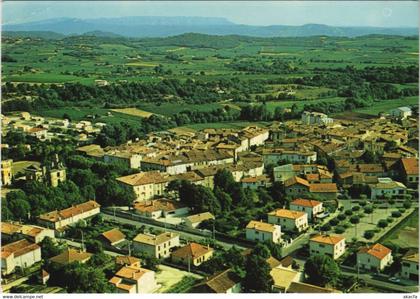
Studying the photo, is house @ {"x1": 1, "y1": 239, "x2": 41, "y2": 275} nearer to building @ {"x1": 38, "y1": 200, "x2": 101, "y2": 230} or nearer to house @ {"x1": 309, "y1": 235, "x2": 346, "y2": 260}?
building @ {"x1": 38, "y1": 200, "x2": 101, "y2": 230}

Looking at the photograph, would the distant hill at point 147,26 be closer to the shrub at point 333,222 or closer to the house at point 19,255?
the house at point 19,255

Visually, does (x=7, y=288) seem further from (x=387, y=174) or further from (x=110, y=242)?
(x=387, y=174)

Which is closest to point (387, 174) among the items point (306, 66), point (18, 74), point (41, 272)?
point (41, 272)

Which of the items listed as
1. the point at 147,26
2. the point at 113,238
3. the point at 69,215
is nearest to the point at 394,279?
the point at 113,238

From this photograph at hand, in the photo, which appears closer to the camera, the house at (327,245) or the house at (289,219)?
the house at (327,245)

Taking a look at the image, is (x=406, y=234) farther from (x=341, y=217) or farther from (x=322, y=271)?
(x=322, y=271)

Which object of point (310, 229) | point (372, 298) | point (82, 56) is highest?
point (82, 56)

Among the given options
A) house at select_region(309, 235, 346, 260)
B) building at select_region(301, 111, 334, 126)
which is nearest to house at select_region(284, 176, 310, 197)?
house at select_region(309, 235, 346, 260)

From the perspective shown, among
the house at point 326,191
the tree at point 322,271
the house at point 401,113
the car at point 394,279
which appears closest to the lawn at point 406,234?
the car at point 394,279
